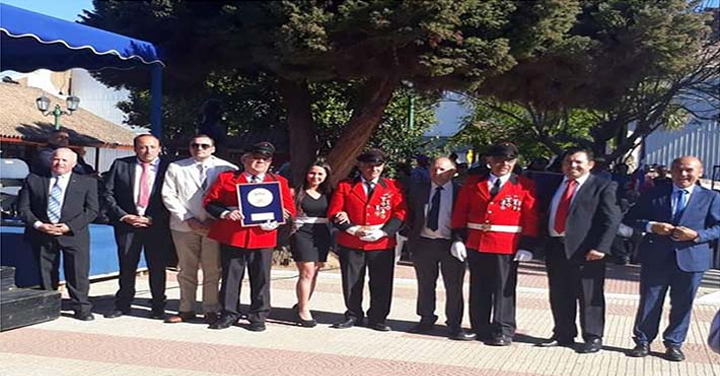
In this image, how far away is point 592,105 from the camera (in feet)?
47.7

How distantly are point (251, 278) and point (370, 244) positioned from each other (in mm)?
1147

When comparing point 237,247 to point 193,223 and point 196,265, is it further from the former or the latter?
point 196,265

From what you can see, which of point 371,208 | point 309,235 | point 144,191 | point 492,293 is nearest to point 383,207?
point 371,208

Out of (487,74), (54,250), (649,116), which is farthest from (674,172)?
(649,116)

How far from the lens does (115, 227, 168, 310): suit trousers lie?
8.19 meters

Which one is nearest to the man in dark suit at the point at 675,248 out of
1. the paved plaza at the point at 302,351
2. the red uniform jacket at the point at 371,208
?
the paved plaza at the point at 302,351

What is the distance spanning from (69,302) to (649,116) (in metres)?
15.3

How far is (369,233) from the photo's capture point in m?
7.75

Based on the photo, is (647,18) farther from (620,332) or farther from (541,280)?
(620,332)

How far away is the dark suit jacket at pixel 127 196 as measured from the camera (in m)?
8.06

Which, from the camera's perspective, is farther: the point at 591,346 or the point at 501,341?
the point at 501,341

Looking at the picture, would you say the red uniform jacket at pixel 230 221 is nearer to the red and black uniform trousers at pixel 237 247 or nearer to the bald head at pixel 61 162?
the red and black uniform trousers at pixel 237 247

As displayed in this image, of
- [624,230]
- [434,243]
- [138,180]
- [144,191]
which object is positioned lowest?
[434,243]

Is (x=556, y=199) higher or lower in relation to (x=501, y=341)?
higher
